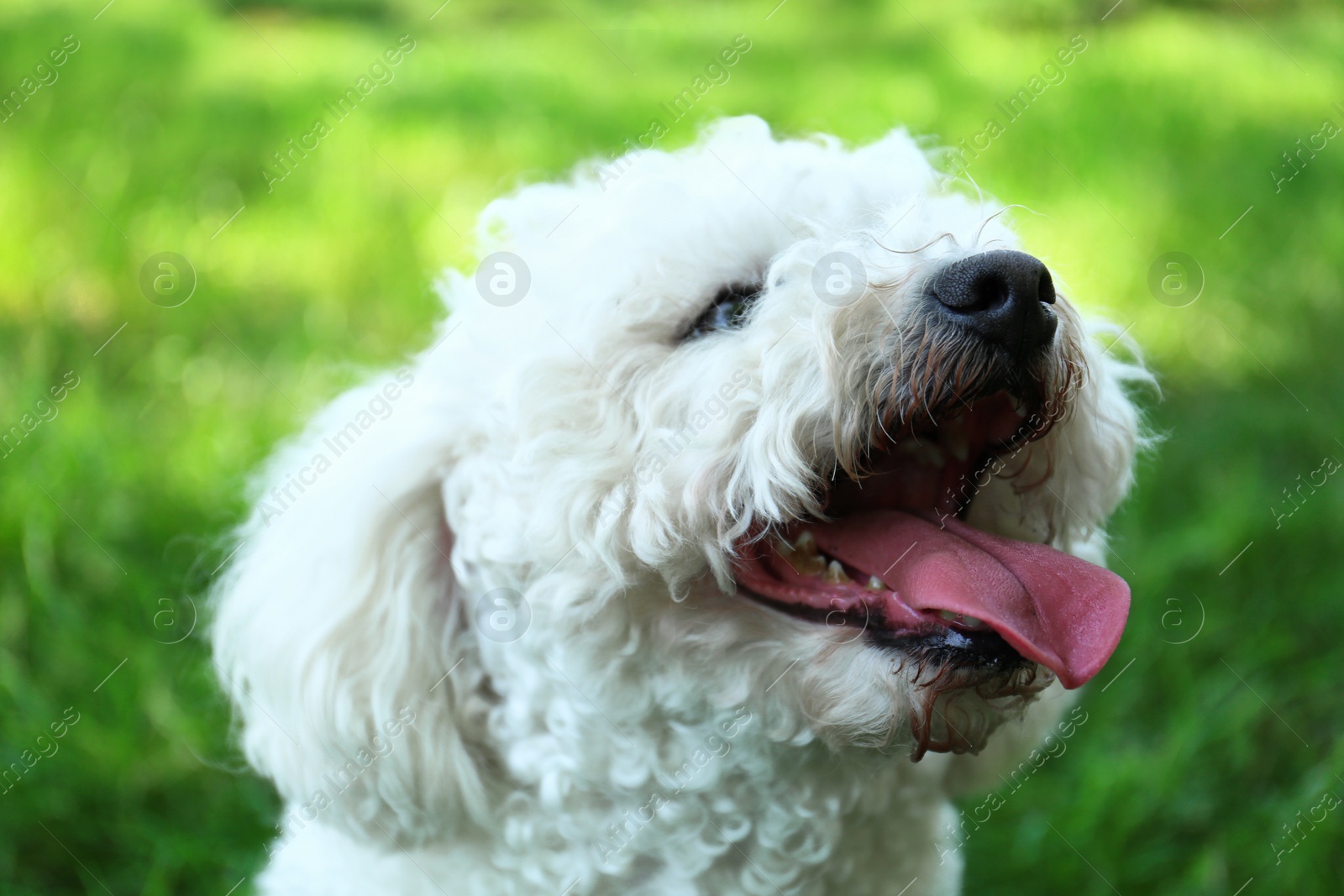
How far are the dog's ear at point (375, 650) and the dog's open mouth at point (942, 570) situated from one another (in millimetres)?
448

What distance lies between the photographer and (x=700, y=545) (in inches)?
50.6

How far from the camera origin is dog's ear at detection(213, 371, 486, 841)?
1456mm

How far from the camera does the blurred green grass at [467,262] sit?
2238mm

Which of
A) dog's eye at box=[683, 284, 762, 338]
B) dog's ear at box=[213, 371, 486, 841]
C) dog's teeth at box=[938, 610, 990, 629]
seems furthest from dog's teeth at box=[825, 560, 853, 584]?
dog's ear at box=[213, 371, 486, 841]

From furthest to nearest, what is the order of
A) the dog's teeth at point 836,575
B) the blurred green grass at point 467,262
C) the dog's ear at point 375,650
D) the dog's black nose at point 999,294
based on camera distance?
the blurred green grass at point 467,262 < the dog's ear at point 375,650 < the dog's teeth at point 836,575 < the dog's black nose at point 999,294

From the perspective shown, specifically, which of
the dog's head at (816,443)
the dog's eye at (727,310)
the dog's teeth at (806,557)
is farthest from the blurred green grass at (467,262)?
the dog's teeth at (806,557)

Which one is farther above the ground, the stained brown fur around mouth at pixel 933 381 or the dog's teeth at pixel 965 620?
the stained brown fur around mouth at pixel 933 381

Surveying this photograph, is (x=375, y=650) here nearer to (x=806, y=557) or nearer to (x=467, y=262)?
(x=806, y=557)

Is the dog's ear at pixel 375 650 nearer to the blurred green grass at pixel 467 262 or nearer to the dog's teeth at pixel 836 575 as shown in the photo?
the dog's teeth at pixel 836 575

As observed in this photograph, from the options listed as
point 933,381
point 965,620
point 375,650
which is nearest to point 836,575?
point 965,620

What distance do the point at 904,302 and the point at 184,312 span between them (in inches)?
111

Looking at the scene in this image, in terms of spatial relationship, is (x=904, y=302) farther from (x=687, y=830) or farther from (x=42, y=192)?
(x=42, y=192)

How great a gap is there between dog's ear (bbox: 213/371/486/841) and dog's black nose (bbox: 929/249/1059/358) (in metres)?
0.68

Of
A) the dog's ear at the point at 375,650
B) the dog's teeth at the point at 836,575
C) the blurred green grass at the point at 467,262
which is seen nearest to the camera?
the dog's teeth at the point at 836,575
